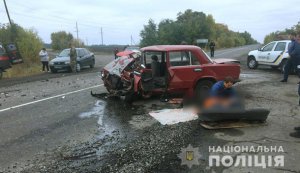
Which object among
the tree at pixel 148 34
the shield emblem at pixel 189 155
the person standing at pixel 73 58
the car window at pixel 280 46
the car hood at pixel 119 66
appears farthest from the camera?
the tree at pixel 148 34

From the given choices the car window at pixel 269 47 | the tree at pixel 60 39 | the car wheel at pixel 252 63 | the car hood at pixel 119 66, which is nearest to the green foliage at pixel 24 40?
the car wheel at pixel 252 63

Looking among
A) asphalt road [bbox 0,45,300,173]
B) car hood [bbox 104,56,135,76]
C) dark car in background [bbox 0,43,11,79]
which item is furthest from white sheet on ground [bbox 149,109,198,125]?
dark car in background [bbox 0,43,11,79]

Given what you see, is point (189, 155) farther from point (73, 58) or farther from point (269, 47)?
point (73, 58)

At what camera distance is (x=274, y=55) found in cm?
1817

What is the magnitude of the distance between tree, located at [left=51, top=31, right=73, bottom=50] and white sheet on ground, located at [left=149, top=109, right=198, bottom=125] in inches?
2458

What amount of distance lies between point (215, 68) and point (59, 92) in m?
5.87

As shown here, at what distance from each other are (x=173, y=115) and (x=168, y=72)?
180cm

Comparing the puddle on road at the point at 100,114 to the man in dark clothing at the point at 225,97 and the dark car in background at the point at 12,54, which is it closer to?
the man in dark clothing at the point at 225,97

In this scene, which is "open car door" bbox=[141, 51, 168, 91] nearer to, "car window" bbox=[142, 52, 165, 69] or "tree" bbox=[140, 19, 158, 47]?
"car window" bbox=[142, 52, 165, 69]

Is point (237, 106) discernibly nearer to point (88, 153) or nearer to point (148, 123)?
point (148, 123)

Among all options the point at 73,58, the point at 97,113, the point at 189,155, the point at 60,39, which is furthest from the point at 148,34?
the point at 189,155

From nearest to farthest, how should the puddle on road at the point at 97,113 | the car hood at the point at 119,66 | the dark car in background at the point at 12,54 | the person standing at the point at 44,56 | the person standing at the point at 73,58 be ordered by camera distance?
the puddle on road at the point at 97,113 → the car hood at the point at 119,66 → the person standing at the point at 73,58 → the dark car in background at the point at 12,54 → the person standing at the point at 44,56

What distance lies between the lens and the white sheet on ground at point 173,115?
324 inches

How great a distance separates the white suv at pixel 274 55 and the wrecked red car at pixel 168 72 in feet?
25.3
